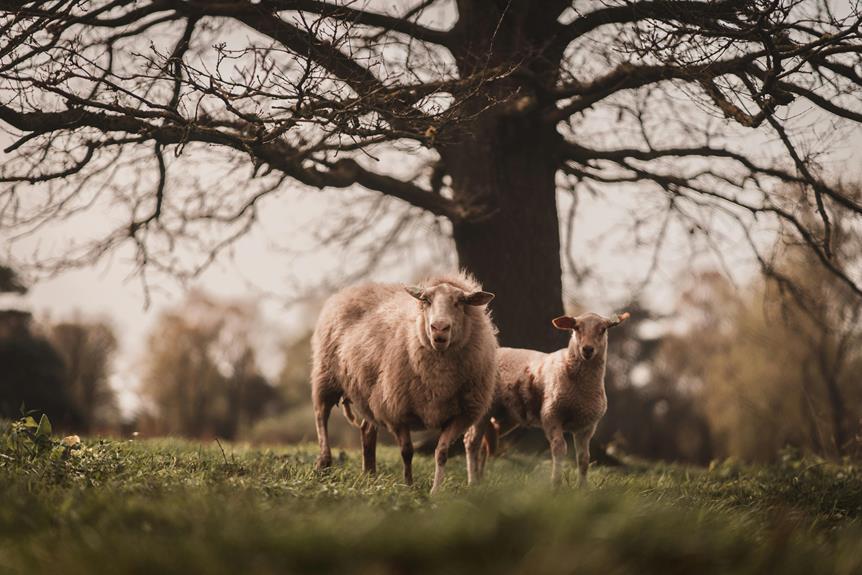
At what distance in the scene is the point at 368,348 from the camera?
717cm

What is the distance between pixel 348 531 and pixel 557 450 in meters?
4.05

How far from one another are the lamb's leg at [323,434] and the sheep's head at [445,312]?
1.67m

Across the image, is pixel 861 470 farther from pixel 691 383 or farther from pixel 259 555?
pixel 691 383

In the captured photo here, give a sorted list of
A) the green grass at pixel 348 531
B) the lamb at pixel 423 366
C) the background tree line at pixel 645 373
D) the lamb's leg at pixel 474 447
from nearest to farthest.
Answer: the green grass at pixel 348 531, the lamb at pixel 423 366, the lamb's leg at pixel 474 447, the background tree line at pixel 645 373

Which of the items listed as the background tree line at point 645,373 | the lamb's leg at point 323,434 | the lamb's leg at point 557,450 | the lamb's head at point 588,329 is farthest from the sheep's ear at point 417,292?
the background tree line at point 645,373

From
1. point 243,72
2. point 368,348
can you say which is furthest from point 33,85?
point 368,348

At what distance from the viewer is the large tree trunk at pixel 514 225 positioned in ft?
31.1

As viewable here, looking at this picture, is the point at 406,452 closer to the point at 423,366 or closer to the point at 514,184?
the point at 423,366

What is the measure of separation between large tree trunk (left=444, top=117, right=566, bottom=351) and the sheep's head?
281cm

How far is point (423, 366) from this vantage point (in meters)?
6.59

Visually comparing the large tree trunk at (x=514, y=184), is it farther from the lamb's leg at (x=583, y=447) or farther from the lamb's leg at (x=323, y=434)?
the lamb's leg at (x=323, y=434)

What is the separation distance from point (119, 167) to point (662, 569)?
8.45 m

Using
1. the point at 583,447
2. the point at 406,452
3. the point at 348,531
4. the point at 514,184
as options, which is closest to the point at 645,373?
the point at 514,184

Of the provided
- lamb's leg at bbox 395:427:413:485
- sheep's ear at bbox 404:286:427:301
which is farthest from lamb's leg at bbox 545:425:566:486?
sheep's ear at bbox 404:286:427:301
